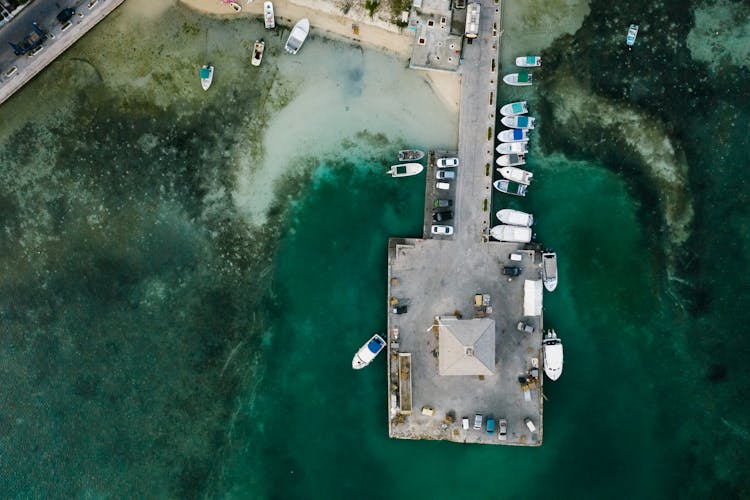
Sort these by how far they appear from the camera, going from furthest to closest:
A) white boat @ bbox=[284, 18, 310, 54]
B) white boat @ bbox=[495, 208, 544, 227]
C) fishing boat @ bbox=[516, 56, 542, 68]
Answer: white boat @ bbox=[284, 18, 310, 54], fishing boat @ bbox=[516, 56, 542, 68], white boat @ bbox=[495, 208, 544, 227]

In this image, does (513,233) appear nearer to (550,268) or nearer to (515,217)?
(515,217)

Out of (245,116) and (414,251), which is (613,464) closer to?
(414,251)

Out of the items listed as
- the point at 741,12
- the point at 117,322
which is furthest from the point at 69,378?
the point at 741,12

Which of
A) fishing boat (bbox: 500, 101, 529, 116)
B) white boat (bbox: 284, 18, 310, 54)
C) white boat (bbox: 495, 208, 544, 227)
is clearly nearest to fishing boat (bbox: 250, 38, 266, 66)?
white boat (bbox: 284, 18, 310, 54)

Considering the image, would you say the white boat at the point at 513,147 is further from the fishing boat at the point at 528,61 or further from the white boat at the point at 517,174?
the fishing boat at the point at 528,61

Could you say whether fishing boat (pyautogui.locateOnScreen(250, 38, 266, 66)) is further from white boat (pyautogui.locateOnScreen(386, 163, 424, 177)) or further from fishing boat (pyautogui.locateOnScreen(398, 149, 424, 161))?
white boat (pyautogui.locateOnScreen(386, 163, 424, 177))

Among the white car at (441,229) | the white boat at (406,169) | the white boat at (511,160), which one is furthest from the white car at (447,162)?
the white car at (441,229)
